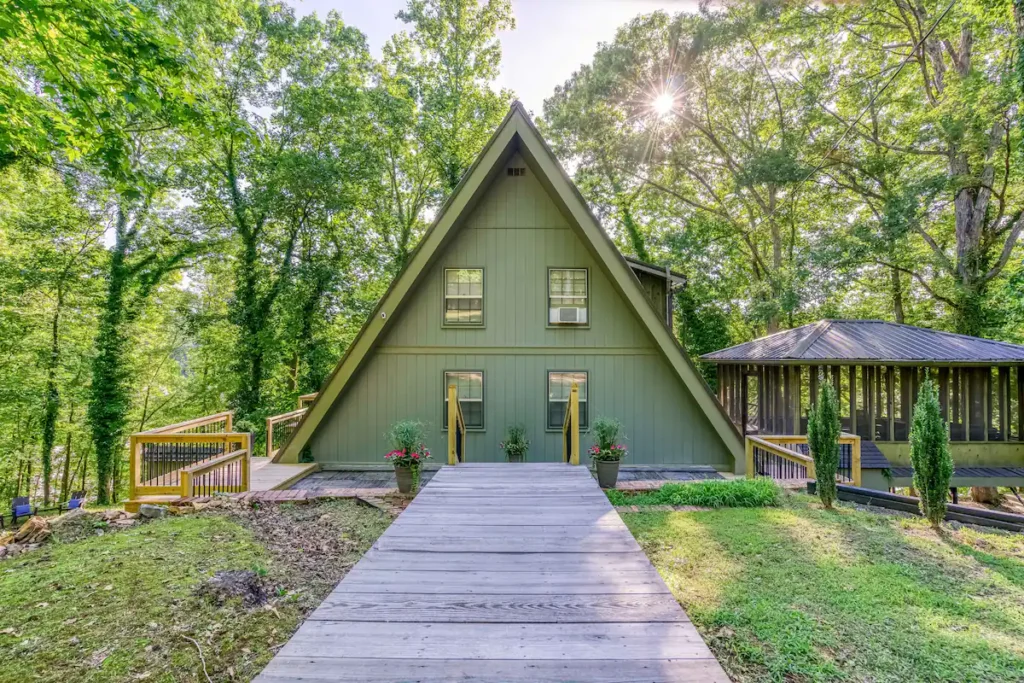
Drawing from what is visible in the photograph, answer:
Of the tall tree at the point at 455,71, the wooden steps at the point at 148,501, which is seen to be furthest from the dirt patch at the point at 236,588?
the tall tree at the point at 455,71

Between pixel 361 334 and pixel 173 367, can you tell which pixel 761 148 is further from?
pixel 173 367

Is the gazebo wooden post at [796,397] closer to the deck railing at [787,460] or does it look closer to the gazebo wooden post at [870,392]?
the deck railing at [787,460]

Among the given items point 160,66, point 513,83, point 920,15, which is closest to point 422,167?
point 513,83

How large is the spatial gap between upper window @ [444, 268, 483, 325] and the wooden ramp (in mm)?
4643

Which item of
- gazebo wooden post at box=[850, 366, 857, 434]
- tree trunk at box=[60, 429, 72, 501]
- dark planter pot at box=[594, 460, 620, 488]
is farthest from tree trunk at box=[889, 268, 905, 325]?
tree trunk at box=[60, 429, 72, 501]

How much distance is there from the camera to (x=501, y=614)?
Answer: 232cm

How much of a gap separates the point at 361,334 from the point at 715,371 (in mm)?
13015

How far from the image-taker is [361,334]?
7348 mm

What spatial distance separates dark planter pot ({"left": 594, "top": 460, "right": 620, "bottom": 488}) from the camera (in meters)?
6.41

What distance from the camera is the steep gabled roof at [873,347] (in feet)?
29.0

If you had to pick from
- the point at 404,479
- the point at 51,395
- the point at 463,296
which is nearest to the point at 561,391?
the point at 463,296

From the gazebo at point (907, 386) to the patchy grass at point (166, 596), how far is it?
969cm

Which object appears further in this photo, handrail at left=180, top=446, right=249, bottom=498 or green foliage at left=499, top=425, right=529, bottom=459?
green foliage at left=499, top=425, right=529, bottom=459

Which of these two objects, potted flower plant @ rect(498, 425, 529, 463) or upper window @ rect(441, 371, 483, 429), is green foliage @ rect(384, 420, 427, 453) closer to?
upper window @ rect(441, 371, 483, 429)
